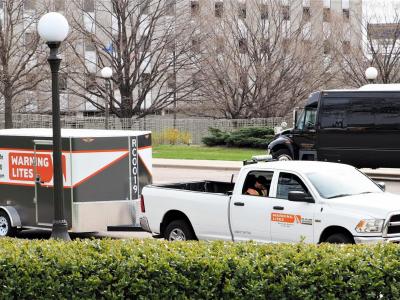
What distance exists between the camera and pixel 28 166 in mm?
16047

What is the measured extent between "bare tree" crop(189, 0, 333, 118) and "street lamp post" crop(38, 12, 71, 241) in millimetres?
34755

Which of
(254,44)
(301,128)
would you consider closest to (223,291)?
(301,128)

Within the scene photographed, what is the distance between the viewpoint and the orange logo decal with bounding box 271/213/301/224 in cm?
1252

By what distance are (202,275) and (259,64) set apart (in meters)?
41.4

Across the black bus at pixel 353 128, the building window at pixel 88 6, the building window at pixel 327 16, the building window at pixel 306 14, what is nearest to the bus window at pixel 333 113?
the black bus at pixel 353 128

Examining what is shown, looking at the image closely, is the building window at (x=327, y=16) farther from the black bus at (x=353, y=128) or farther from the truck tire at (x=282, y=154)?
the black bus at (x=353, y=128)

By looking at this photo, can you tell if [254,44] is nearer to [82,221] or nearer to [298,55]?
[298,55]

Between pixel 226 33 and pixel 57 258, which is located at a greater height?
pixel 226 33

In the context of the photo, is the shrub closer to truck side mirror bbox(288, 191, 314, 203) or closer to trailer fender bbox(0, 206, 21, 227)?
trailer fender bbox(0, 206, 21, 227)

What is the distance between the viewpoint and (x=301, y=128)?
29734 mm

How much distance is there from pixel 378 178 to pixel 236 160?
7.65 metres

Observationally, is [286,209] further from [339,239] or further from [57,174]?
[57,174]

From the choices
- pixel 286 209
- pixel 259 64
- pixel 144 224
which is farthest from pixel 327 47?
pixel 286 209

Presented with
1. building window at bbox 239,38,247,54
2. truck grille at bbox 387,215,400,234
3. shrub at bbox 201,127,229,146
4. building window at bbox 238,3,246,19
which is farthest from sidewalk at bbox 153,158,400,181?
truck grille at bbox 387,215,400,234
